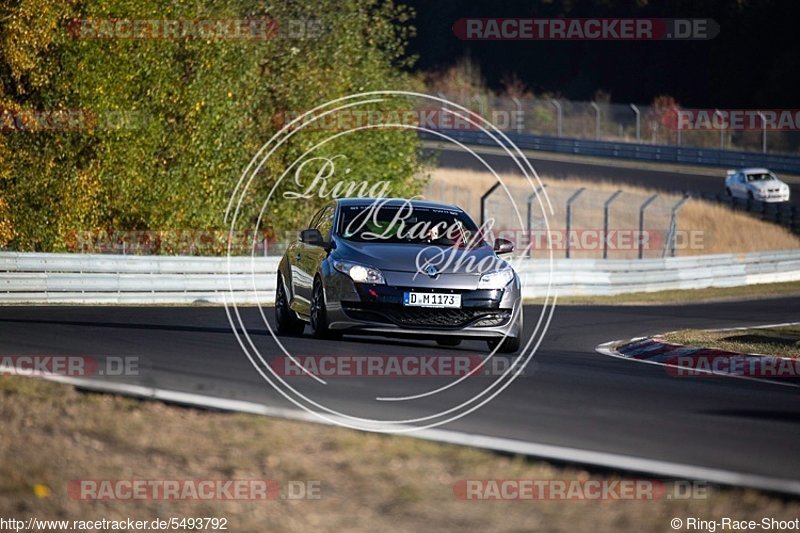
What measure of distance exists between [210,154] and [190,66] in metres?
2.00

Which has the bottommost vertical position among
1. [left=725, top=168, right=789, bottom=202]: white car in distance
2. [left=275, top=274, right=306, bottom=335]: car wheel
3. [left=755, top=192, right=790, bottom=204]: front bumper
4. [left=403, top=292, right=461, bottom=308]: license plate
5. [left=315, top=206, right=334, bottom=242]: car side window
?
[left=275, top=274, right=306, bottom=335]: car wheel

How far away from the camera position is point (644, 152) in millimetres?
62375

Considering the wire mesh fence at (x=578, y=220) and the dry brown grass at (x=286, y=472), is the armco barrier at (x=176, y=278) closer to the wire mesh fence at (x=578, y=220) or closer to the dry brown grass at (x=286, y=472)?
the wire mesh fence at (x=578, y=220)

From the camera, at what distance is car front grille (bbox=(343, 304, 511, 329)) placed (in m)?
13.3

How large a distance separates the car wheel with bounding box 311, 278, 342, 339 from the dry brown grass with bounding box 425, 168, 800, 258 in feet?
91.7

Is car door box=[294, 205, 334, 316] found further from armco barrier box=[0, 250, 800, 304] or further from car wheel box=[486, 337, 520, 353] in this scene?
armco barrier box=[0, 250, 800, 304]

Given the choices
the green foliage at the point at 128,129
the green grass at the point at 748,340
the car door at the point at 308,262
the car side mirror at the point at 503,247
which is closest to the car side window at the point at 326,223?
the car door at the point at 308,262

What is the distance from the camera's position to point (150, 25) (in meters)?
27.1

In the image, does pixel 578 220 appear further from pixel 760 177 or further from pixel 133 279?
pixel 133 279

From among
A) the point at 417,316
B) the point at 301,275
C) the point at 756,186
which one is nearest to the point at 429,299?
the point at 417,316

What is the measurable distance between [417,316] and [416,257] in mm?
684

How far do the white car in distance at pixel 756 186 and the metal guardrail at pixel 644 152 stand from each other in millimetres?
6426

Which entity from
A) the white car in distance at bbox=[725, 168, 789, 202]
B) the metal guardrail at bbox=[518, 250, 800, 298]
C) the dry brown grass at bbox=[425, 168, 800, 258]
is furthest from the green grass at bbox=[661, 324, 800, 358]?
the white car in distance at bbox=[725, 168, 789, 202]

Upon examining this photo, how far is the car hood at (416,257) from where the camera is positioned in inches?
529
